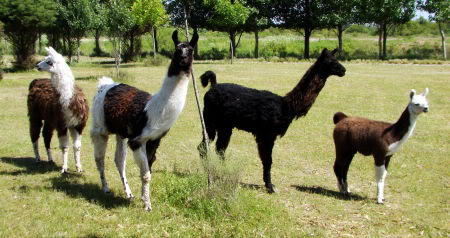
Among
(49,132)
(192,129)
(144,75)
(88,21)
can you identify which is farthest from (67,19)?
Answer: (49,132)

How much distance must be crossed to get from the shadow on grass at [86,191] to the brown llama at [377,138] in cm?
362

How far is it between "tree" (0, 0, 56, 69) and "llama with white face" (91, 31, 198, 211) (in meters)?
22.1

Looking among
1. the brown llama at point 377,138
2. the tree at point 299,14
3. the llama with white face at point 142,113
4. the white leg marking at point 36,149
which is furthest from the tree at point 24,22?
the tree at point 299,14

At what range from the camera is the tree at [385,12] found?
40.4 metres

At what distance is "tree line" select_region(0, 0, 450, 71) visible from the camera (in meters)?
25.6

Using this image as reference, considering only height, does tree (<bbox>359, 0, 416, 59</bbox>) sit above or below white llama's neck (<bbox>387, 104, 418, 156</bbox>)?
above

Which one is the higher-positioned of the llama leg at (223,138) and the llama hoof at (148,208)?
the llama leg at (223,138)

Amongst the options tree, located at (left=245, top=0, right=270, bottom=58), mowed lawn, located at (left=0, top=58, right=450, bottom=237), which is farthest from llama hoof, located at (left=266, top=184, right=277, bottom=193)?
tree, located at (left=245, top=0, right=270, bottom=58)

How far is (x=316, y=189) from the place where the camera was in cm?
754

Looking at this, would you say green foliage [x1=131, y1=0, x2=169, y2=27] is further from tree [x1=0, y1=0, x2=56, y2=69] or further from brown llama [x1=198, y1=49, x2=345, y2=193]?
brown llama [x1=198, y1=49, x2=345, y2=193]

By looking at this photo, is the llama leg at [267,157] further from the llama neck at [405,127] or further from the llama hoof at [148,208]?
the llama hoof at [148,208]

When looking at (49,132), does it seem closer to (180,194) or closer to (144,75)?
(180,194)

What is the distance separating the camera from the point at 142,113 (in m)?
5.61

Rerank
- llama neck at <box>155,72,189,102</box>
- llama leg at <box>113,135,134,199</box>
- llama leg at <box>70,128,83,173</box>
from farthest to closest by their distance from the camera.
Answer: llama leg at <box>70,128,83,173</box>, llama leg at <box>113,135,134,199</box>, llama neck at <box>155,72,189,102</box>
